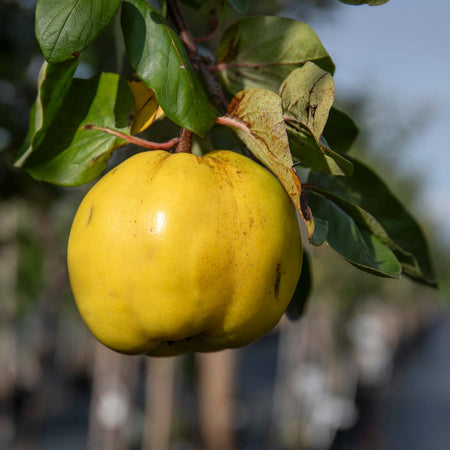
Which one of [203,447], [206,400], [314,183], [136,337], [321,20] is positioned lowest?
[203,447]

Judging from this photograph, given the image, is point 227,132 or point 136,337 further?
point 227,132

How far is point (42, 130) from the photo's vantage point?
698 millimetres

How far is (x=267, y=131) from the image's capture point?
24.0 inches

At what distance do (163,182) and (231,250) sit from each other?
10 centimetres

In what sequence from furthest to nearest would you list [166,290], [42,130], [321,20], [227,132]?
[321,20] < [227,132] < [42,130] < [166,290]

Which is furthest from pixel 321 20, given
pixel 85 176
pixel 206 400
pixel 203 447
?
pixel 203 447

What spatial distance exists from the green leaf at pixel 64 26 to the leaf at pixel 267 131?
179 mm

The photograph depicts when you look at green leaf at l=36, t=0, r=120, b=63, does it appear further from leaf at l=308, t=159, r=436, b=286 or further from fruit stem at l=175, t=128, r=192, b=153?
leaf at l=308, t=159, r=436, b=286

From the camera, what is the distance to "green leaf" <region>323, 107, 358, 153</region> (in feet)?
2.62

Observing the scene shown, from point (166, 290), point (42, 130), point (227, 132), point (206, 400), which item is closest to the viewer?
point (166, 290)

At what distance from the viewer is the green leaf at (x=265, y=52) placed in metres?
0.75

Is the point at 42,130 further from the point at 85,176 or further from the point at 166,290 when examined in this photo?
the point at 166,290

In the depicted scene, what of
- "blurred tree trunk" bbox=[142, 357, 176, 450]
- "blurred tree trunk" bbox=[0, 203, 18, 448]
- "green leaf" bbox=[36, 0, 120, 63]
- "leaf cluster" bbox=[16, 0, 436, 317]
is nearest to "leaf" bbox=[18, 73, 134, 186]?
"leaf cluster" bbox=[16, 0, 436, 317]

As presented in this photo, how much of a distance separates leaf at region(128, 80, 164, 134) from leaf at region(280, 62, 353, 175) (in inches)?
7.4
